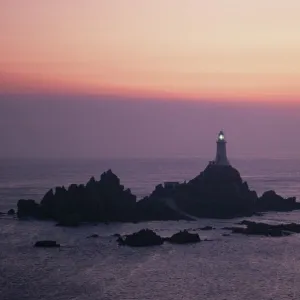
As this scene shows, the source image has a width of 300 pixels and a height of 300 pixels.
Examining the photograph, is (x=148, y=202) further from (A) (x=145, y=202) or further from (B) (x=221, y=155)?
(B) (x=221, y=155)

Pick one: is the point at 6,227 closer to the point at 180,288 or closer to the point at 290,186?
the point at 180,288

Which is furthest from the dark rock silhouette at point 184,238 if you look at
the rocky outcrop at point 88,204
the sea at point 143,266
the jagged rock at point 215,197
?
the jagged rock at point 215,197

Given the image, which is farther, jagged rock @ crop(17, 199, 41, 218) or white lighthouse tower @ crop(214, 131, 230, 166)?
white lighthouse tower @ crop(214, 131, 230, 166)

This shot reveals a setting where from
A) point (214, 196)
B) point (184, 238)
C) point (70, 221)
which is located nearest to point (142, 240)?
point (184, 238)

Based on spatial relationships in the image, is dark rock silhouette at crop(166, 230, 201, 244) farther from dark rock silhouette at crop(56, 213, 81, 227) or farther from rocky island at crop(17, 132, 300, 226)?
rocky island at crop(17, 132, 300, 226)

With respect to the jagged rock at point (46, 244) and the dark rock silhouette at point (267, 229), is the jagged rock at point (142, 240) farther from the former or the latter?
the dark rock silhouette at point (267, 229)

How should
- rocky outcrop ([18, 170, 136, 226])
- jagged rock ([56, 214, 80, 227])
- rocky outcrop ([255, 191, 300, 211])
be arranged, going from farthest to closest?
rocky outcrop ([255, 191, 300, 211])
rocky outcrop ([18, 170, 136, 226])
jagged rock ([56, 214, 80, 227])

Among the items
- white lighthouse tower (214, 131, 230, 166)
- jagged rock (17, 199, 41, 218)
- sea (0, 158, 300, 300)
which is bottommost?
sea (0, 158, 300, 300)

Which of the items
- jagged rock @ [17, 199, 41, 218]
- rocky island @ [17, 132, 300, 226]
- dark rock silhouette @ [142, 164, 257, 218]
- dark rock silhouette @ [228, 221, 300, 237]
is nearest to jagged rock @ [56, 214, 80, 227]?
rocky island @ [17, 132, 300, 226]
